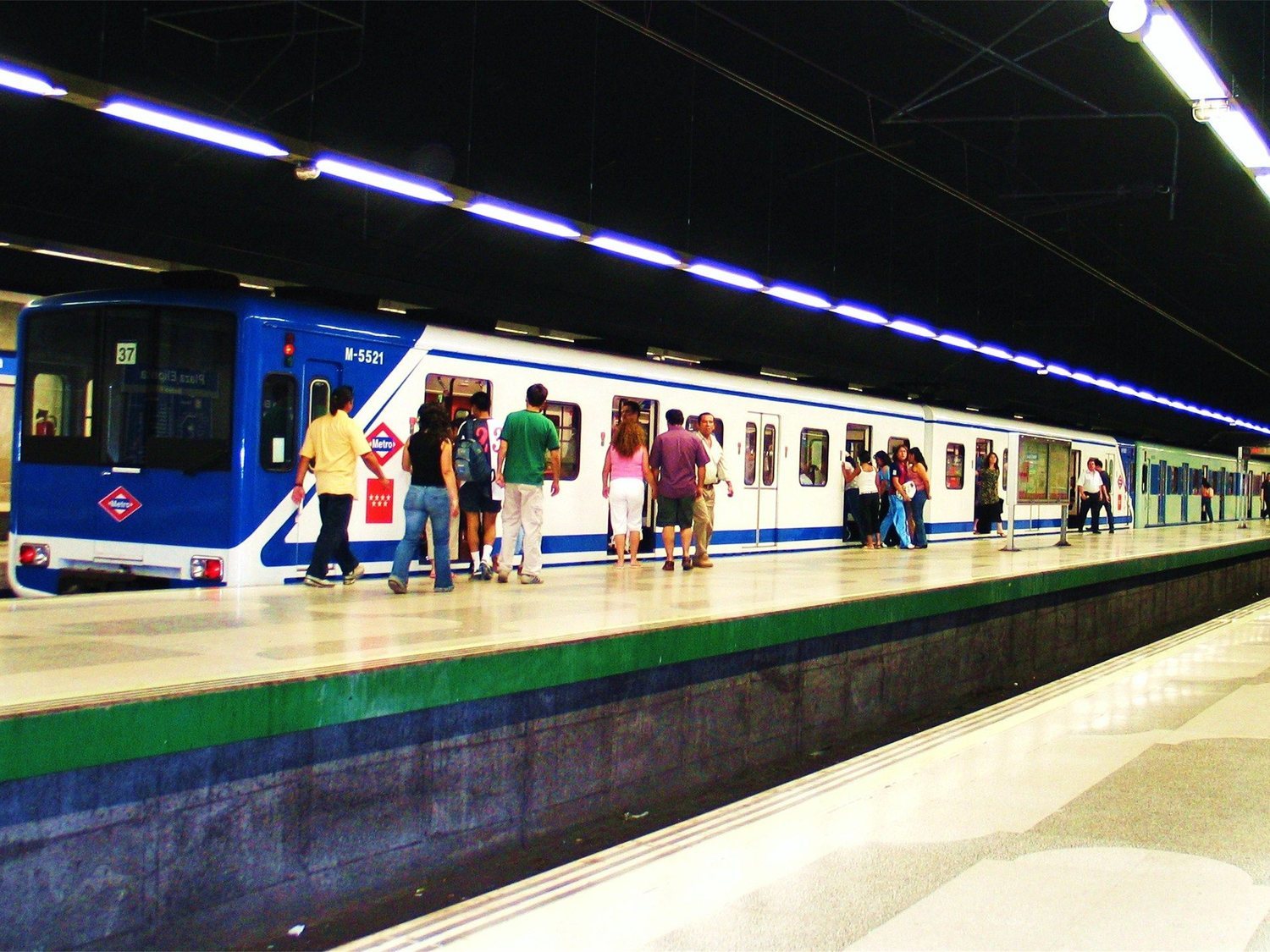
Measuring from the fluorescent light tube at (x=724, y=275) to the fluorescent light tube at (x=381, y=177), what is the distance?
4448 mm

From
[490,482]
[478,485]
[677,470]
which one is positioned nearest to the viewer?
[478,485]

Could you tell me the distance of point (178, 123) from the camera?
9.05 meters

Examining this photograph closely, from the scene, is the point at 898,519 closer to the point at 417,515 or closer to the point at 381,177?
the point at 381,177

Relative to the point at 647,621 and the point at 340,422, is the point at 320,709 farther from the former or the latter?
the point at 340,422

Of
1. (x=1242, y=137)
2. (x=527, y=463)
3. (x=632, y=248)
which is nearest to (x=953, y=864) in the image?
(x=527, y=463)

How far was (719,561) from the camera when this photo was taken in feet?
49.0

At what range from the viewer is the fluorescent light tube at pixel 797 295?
666 inches

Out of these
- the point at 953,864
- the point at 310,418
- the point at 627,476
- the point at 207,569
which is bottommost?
the point at 953,864

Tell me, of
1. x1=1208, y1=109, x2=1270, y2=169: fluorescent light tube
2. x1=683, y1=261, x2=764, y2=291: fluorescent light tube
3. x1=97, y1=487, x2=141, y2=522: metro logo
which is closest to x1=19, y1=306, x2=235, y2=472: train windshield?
x1=97, y1=487, x2=141, y2=522: metro logo

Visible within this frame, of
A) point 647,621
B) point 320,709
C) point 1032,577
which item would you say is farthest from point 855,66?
point 320,709

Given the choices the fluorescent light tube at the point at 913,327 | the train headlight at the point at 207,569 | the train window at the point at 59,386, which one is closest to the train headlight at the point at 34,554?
the train window at the point at 59,386

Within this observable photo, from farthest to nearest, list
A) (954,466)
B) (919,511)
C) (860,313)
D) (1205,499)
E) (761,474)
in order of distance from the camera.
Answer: (1205,499), (954,466), (860,313), (919,511), (761,474)

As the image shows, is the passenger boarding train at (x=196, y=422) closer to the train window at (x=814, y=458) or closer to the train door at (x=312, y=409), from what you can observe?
the train door at (x=312, y=409)

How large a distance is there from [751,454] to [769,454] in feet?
1.48
